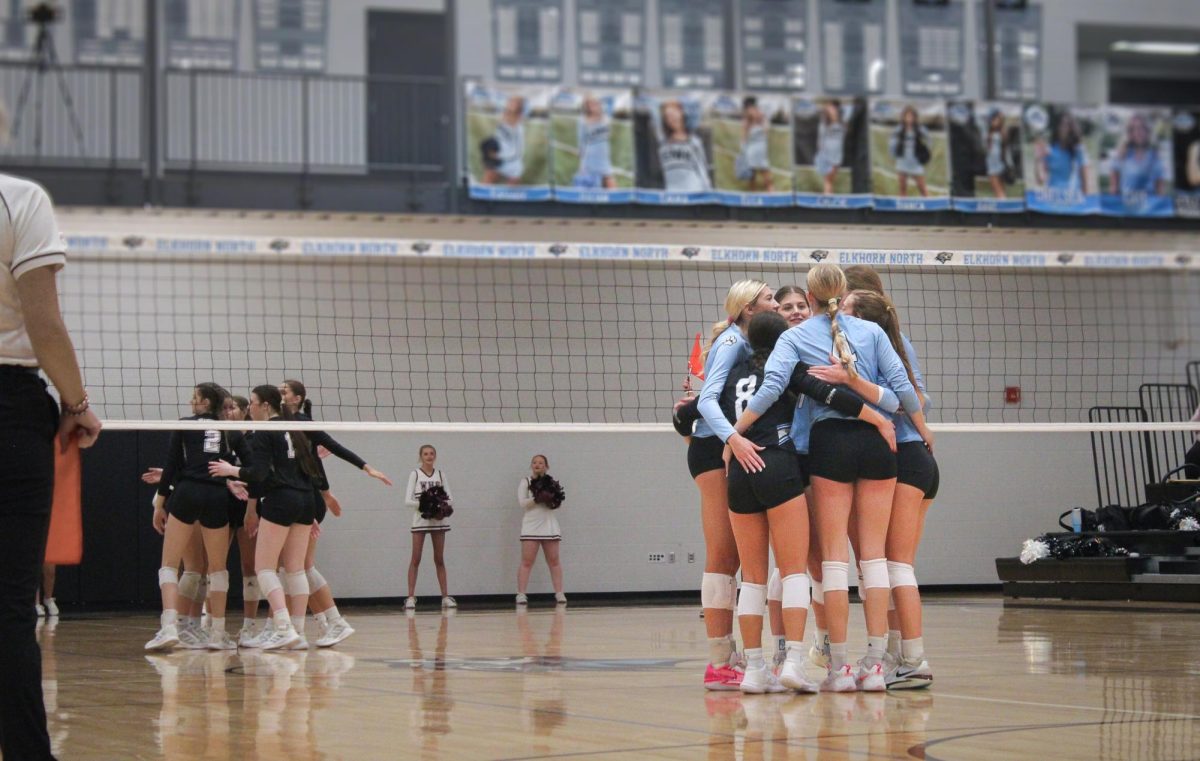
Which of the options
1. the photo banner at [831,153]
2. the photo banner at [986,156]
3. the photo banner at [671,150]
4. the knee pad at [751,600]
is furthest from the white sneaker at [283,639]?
the photo banner at [986,156]

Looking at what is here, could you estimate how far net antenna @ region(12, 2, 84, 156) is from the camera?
1658cm

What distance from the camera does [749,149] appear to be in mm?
17109

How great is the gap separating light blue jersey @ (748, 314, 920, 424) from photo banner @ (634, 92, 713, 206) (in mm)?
10495

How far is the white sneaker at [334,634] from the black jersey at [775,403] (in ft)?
12.9

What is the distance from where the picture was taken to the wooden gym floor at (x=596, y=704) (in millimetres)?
4617

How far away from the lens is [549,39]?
721 inches

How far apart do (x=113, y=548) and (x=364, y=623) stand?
439cm

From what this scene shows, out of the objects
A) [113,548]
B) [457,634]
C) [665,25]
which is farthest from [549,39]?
[457,634]

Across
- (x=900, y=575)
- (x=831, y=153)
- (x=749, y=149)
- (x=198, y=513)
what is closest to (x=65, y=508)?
(x=900, y=575)

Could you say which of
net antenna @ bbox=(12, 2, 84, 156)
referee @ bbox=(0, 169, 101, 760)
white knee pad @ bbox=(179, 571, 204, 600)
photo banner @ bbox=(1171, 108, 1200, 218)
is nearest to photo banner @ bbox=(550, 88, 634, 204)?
net antenna @ bbox=(12, 2, 84, 156)

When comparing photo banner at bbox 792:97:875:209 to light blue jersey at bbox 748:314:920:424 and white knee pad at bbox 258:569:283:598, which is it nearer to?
white knee pad at bbox 258:569:283:598

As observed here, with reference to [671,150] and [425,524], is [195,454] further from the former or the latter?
[671,150]

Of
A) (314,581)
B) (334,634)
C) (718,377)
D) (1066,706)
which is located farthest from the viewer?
(314,581)

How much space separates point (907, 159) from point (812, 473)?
11996mm
